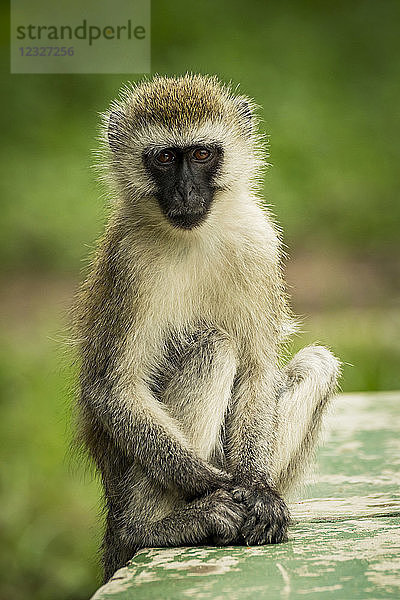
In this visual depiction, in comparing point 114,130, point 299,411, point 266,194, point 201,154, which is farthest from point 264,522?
point 266,194

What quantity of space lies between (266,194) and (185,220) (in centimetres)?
966

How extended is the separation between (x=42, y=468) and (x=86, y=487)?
1.62 ft

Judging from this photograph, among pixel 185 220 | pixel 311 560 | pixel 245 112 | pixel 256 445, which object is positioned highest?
pixel 245 112

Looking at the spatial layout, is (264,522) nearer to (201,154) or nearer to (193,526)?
(193,526)

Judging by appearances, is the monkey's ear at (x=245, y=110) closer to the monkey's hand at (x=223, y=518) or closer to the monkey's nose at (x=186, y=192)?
the monkey's nose at (x=186, y=192)

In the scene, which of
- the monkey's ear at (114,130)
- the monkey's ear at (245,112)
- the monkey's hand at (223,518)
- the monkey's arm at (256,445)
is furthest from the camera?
the monkey's ear at (245,112)

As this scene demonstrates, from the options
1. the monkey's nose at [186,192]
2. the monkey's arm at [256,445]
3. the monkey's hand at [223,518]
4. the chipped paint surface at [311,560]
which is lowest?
the chipped paint surface at [311,560]

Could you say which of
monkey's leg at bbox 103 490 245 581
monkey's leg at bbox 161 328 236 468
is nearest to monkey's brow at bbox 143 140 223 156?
monkey's leg at bbox 161 328 236 468

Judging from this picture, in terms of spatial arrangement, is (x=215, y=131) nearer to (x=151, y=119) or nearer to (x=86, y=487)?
(x=151, y=119)

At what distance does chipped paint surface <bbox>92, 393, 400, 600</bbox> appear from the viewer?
4355 mm

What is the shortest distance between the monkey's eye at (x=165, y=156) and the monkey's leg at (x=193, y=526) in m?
1.78

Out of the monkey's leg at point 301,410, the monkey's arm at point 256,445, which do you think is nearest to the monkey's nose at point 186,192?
the monkey's arm at point 256,445

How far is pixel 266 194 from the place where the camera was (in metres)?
15.0

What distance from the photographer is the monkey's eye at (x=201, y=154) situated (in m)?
5.52
